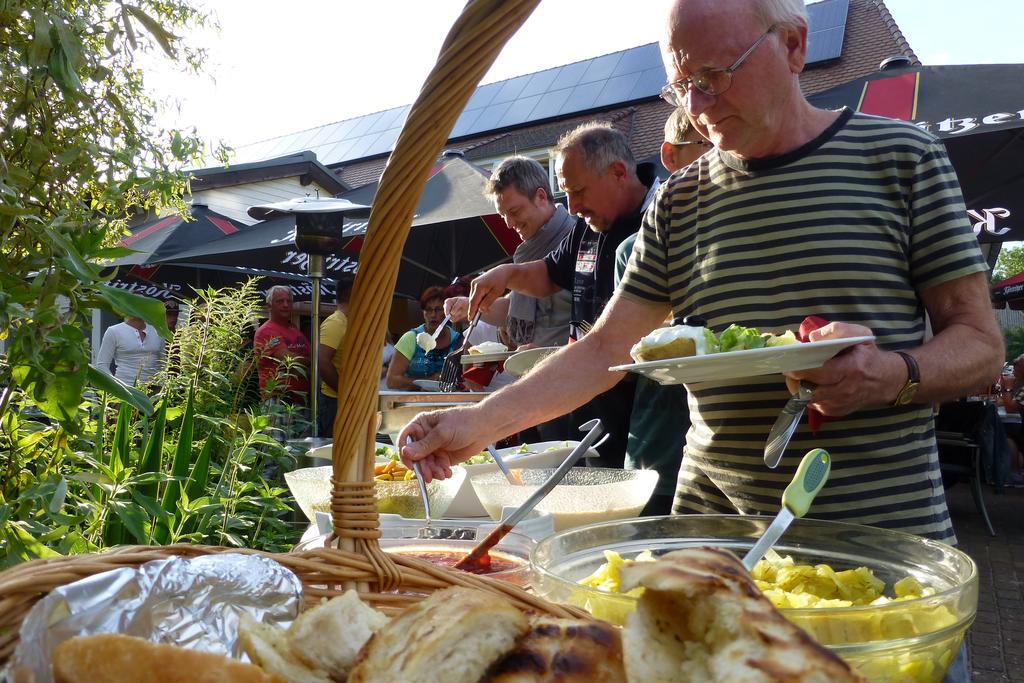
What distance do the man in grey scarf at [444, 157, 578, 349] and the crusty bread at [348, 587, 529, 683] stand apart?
3.10 metres

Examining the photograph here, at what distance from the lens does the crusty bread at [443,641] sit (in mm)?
659

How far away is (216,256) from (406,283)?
78.3 inches

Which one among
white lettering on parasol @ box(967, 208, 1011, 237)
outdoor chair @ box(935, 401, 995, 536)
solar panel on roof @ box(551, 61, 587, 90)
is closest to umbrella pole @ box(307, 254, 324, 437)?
white lettering on parasol @ box(967, 208, 1011, 237)

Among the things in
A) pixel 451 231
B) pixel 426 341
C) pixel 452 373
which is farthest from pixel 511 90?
pixel 452 373

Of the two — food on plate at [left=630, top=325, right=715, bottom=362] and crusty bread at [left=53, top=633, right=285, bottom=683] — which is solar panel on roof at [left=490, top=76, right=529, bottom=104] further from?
crusty bread at [left=53, top=633, right=285, bottom=683]

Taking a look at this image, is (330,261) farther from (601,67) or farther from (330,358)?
(601,67)

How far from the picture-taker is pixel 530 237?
436 cm

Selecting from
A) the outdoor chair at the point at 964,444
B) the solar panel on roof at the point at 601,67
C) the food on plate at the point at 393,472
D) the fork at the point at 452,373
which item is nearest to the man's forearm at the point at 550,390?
the food on plate at the point at 393,472

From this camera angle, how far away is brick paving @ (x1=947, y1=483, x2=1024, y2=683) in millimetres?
4246

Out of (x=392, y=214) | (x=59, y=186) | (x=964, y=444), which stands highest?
(x=59, y=186)

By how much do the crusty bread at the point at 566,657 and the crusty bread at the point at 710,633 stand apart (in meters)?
0.06

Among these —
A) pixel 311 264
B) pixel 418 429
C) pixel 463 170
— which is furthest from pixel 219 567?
pixel 463 170

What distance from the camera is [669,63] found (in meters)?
1.83

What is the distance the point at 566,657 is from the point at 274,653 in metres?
0.30
